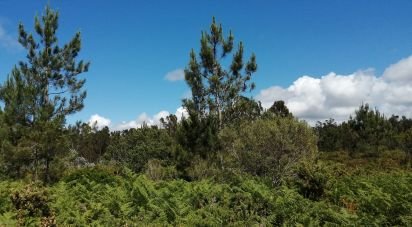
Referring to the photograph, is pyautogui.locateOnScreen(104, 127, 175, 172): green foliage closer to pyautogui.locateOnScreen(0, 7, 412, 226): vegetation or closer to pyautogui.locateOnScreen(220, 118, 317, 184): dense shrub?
pyautogui.locateOnScreen(0, 7, 412, 226): vegetation

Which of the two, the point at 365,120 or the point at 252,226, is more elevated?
the point at 365,120

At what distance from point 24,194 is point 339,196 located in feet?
30.1

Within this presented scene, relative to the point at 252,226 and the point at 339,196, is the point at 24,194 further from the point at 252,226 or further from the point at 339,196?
the point at 339,196

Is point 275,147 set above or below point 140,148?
below

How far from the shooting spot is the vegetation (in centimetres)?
1086

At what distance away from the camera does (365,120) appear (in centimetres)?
4425

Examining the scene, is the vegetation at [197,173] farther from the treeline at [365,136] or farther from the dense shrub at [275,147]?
the treeline at [365,136]

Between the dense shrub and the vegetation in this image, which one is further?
the dense shrub

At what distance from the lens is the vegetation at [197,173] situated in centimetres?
1086

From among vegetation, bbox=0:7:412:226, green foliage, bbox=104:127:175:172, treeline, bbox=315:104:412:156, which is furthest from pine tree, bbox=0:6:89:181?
treeline, bbox=315:104:412:156

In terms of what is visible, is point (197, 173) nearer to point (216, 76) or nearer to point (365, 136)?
point (216, 76)

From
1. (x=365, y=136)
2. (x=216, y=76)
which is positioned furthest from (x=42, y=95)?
(x=365, y=136)

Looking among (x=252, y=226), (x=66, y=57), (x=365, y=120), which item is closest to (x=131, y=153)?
(x=66, y=57)

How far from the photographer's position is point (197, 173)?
19844 millimetres
